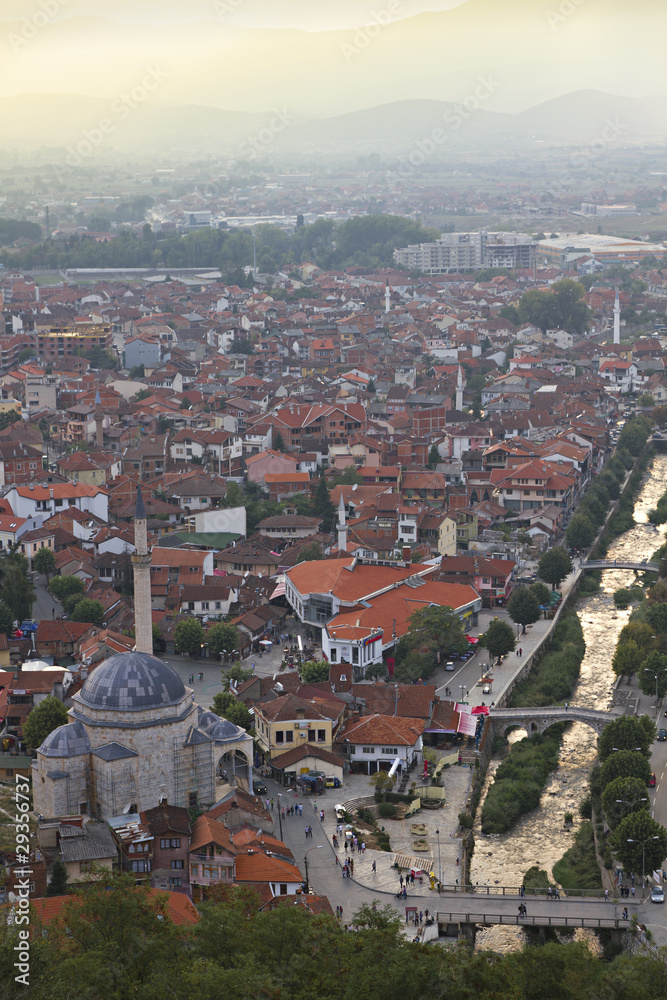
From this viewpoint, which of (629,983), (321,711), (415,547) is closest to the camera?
(629,983)

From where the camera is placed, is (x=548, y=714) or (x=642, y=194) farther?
(x=642, y=194)

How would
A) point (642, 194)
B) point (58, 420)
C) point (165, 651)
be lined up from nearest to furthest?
1. point (165, 651)
2. point (58, 420)
3. point (642, 194)

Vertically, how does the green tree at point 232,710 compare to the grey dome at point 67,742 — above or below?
below

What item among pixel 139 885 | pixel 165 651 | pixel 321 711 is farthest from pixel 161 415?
pixel 139 885

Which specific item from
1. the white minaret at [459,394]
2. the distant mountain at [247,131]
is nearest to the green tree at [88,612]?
the white minaret at [459,394]

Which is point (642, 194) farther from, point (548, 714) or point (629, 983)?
point (629, 983)

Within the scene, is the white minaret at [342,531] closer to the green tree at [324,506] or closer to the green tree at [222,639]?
the green tree at [324,506]
